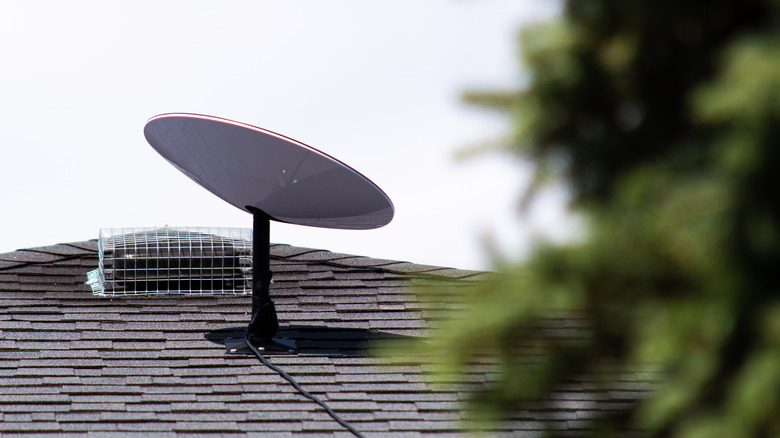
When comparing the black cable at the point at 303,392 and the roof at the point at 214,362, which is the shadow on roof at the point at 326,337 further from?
the black cable at the point at 303,392

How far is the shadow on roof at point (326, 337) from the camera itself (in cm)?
514

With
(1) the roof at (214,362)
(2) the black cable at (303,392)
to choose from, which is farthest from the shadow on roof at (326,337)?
(2) the black cable at (303,392)

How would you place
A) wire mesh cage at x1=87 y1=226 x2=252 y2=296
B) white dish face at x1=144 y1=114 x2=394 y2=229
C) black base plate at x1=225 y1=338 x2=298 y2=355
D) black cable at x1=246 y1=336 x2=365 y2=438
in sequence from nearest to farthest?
1. black cable at x1=246 y1=336 x2=365 y2=438
2. white dish face at x1=144 y1=114 x2=394 y2=229
3. black base plate at x1=225 y1=338 x2=298 y2=355
4. wire mesh cage at x1=87 y1=226 x2=252 y2=296

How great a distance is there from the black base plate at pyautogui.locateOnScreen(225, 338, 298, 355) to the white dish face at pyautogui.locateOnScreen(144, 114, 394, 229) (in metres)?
0.78

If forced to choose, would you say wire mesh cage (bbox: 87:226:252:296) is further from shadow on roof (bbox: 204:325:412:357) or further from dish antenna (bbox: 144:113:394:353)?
dish antenna (bbox: 144:113:394:353)

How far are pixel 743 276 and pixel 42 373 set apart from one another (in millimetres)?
4136

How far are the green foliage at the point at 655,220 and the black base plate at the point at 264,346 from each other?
3140 millimetres

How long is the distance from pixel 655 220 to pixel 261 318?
372cm

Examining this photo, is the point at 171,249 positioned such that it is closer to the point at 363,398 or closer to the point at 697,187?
the point at 363,398

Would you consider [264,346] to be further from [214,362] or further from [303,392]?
[303,392]

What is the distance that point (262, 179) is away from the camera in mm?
4938

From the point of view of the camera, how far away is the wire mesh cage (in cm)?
586

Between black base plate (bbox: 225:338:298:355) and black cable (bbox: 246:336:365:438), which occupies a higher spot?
black base plate (bbox: 225:338:298:355)

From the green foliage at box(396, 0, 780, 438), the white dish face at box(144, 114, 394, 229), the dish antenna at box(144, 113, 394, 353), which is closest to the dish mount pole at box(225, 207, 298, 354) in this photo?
the dish antenna at box(144, 113, 394, 353)
